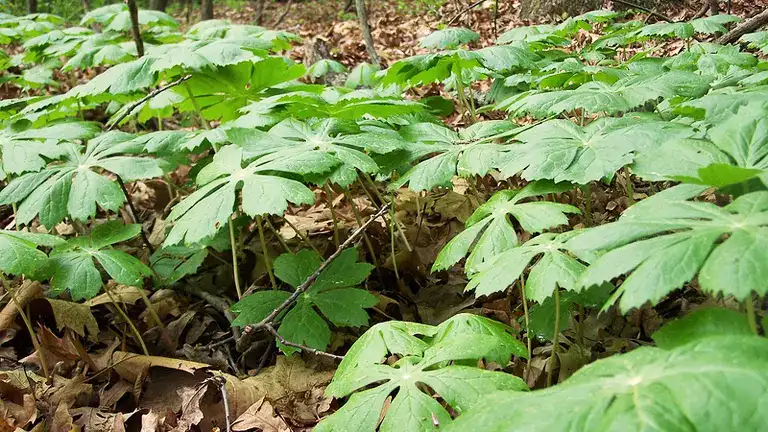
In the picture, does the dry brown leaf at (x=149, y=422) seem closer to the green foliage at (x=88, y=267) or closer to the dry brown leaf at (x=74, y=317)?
the green foliage at (x=88, y=267)

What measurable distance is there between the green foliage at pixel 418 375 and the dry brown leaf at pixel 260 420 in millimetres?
384

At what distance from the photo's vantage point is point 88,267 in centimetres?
212

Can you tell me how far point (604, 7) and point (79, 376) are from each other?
213 inches

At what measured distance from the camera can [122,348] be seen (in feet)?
7.83

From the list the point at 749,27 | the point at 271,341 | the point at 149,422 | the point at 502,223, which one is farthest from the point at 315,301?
the point at 749,27

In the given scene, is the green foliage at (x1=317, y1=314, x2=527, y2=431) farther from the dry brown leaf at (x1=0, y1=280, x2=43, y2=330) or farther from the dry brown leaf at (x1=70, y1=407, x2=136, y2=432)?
the dry brown leaf at (x1=0, y1=280, x2=43, y2=330)

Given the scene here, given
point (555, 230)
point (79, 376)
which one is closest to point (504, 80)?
point (555, 230)

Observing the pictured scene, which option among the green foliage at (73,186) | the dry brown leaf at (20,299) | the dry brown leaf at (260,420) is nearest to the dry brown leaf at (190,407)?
the dry brown leaf at (260,420)

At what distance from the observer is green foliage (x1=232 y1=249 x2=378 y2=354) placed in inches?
81.9

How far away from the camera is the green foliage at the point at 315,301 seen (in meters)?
2.08

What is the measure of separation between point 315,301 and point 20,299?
1286mm

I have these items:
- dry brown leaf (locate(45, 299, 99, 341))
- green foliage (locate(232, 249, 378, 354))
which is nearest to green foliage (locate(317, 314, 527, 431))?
green foliage (locate(232, 249, 378, 354))

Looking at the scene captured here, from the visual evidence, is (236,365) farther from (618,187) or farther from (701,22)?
(701,22)

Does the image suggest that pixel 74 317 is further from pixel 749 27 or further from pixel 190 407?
pixel 749 27
